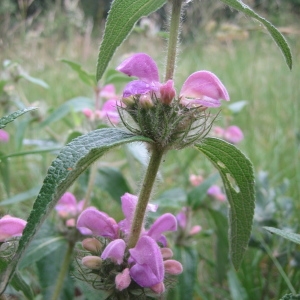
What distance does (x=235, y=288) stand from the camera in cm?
105

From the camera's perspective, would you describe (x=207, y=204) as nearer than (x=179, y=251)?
No

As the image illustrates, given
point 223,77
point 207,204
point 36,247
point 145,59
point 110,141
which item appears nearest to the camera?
point 110,141

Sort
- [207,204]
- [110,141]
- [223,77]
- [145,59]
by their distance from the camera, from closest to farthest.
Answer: [110,141], [145,59], [207,204], [223,77]

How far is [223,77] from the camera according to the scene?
336 centimetres

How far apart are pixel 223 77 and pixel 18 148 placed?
7.71 feet

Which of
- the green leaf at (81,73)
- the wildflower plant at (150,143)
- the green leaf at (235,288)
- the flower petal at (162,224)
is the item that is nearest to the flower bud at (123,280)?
the wildflower plant at (150,143)

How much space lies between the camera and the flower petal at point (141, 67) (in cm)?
66

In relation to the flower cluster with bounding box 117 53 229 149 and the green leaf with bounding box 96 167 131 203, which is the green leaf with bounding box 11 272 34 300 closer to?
the flower cluster with bounding box 117 53 229 149

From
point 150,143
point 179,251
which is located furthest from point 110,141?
point 179,251

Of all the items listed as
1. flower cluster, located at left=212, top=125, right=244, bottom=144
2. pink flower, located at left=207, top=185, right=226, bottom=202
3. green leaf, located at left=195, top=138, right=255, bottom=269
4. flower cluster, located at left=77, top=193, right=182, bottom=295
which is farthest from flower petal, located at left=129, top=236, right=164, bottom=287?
flower cluster, located at left=212, top=125, right=244, bottom=144

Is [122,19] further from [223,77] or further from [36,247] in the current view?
[223,77]

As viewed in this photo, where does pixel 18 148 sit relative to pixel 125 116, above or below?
below

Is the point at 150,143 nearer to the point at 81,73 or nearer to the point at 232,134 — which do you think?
the point at 81,73

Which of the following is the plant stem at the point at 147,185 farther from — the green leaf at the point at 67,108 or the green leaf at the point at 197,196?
the green leaf at the point at 67,108
